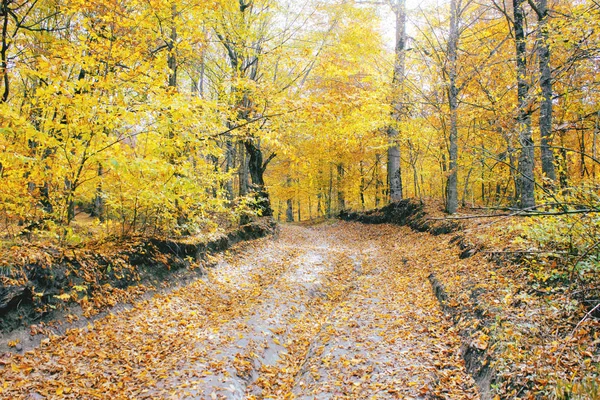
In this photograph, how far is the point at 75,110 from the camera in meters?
5.16

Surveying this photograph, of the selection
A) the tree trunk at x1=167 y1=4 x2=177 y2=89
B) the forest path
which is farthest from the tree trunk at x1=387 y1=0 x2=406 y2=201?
the tree trunk at x1=167 y1=4 x2=177 y2=89

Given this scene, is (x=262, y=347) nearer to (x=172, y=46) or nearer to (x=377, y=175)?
(x=172, y=46)

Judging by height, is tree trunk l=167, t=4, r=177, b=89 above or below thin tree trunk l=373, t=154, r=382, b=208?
above

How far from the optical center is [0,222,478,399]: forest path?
4.20m

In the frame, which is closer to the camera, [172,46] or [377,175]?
[172,46]

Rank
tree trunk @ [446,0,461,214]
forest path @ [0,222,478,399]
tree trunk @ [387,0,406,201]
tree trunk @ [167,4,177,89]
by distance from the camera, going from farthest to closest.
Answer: tree trunk @ [387,0,406,201], tree trunk @ [446,0,461,214], tree trunk @ [167,4,177,89], forest path @ [0,222,478,399]

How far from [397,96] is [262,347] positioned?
36.6 ft

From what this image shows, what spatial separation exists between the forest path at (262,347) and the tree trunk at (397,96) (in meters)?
7.61

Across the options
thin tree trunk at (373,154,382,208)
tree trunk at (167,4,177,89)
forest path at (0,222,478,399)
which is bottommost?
forest path at (0,222,478,399)

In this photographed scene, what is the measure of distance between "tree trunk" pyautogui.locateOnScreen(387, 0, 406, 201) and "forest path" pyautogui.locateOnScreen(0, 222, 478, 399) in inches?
300

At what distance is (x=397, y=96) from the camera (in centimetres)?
1353

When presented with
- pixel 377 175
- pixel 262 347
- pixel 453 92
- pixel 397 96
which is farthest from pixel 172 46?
pixel 377 175

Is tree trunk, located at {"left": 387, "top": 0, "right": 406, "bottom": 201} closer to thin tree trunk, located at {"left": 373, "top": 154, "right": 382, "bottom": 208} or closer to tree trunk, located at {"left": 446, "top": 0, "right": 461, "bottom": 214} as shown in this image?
tree trunk, located at {"left": 446, "top": 0, "right": 461, "bottom": 214}

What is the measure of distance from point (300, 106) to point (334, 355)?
478 cm
